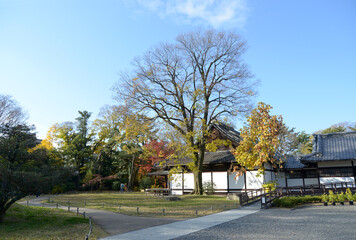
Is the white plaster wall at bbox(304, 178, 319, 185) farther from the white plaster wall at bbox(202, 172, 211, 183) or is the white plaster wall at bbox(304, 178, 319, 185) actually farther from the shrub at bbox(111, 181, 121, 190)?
the shrub at bbox(111, 181, 121, 190)

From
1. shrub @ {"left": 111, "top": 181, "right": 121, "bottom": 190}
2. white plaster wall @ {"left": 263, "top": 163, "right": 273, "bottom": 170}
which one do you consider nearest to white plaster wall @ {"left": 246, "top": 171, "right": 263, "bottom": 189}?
white plaster wall @ {"left": 263, "top": 163, "right": 273, "bottom": 170}

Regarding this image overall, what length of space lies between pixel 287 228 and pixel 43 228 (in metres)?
10.1

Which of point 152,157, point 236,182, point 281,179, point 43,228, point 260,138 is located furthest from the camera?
point 152,157

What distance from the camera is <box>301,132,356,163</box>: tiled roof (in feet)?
72.4

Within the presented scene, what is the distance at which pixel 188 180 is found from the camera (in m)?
27.9

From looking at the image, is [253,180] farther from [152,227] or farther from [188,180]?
[152,227]

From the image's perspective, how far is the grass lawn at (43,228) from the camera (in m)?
9.41

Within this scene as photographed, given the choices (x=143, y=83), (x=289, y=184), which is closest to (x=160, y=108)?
(x=143, y=83)

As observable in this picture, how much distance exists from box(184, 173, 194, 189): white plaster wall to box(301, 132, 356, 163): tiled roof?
11.3 metres

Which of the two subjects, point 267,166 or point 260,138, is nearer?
point 260,138

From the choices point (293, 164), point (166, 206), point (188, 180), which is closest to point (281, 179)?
point (293, 164)

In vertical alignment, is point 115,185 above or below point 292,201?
below

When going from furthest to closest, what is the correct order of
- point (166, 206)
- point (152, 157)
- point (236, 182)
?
point (152, 157), point (236, 182), point (166, 206)

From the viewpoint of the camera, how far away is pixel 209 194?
2547cm
